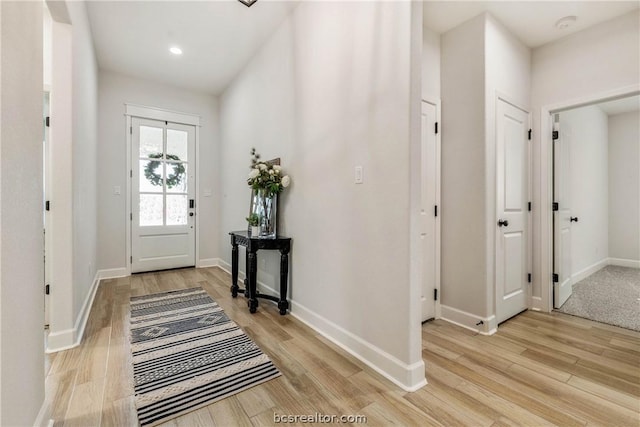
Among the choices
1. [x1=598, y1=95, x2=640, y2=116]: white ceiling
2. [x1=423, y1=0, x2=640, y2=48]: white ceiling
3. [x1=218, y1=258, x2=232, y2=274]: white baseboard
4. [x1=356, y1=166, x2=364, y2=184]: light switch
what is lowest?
[x1=218, y1=258, x2=232, y2=274]: white baseboard

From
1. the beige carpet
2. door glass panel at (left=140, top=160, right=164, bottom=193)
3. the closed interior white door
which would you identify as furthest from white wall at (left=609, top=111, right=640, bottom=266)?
door glass panel at (left=140, top=160, right=164, bottom=193)

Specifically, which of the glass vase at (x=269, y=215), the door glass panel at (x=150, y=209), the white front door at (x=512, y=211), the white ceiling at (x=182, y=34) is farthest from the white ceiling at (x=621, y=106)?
the door glass panel at (x=150, y=209)

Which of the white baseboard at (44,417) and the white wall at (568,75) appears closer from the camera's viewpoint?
the white baseboard at (44,417)

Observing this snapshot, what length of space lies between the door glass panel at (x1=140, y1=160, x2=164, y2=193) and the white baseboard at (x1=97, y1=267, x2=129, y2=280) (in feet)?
3.90

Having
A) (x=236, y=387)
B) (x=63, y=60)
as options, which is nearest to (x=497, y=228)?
(x=236, y=387)

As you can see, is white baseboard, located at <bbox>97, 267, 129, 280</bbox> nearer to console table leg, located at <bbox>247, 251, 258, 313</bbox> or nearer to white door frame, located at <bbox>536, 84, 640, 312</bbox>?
console table leg, located at <bbox>247, 251, 258, 313</bbox>

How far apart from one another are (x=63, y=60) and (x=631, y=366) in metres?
4.48

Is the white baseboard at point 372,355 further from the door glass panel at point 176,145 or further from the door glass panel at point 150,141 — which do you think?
the door glass panel at point 150,141

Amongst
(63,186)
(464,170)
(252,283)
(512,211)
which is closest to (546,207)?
(512,211)

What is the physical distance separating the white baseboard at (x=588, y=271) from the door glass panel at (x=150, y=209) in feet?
19.5

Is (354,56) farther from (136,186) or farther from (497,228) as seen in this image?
(136,186)

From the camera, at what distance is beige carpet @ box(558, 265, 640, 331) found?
2666 mm

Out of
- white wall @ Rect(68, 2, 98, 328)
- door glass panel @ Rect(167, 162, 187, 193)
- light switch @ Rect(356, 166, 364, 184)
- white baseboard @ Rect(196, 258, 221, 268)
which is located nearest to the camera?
light switch @ Rect(356, 166, 364, 184)

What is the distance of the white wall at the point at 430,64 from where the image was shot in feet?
8.52
